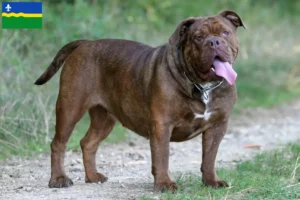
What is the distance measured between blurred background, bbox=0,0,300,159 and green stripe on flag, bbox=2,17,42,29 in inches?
27.9

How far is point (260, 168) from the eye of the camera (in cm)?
794

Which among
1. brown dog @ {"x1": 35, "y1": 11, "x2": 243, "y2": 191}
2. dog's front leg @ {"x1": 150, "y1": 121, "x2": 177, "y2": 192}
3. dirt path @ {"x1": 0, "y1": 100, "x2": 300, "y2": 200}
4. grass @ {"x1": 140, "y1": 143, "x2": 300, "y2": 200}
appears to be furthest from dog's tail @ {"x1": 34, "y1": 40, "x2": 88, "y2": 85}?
grass @ {"x1": 140, "y1": 143, "x2": 300, "y2": 200}

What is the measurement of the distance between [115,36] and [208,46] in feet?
17.9

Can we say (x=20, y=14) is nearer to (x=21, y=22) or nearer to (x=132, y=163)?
(x=21, y=22)

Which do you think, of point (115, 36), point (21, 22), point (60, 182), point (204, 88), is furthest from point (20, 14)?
point (204, 88)

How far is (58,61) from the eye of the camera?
775 cm

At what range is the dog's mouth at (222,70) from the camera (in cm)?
634

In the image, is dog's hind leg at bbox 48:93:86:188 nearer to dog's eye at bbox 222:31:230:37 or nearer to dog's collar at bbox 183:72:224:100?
dog's collar at bbox 183:72:224:100

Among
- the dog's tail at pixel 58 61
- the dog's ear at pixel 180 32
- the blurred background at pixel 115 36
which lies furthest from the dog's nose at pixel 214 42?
the blurred background at pixel 115 36

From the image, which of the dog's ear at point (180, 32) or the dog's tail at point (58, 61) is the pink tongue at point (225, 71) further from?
the dog's tail at point (58, 61)

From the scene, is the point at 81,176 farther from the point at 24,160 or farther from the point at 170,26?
the point at 170,26

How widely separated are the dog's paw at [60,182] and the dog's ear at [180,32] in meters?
1.56

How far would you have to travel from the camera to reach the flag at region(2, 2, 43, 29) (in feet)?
29.4

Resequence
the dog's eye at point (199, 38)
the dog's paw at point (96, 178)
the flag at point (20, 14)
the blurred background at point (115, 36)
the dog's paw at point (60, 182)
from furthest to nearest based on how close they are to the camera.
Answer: the blurred background at point (115, 36), the flag at point (20, 14), the dog's paw at point (96, 178), the dog's paw at point (60, 182), the dog's eye at point (199, 38)
